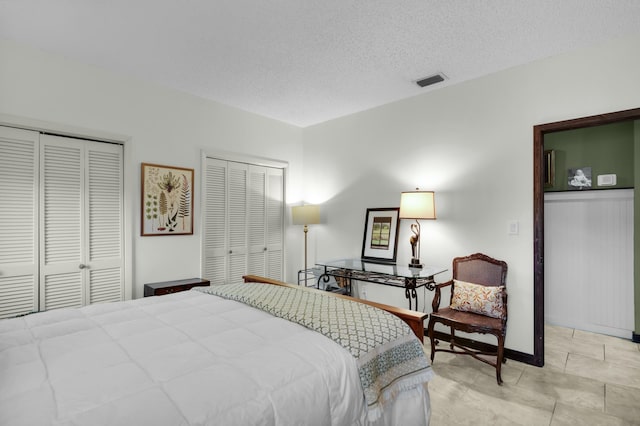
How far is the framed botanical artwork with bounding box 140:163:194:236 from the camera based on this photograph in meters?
3.48

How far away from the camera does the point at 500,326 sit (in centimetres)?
270

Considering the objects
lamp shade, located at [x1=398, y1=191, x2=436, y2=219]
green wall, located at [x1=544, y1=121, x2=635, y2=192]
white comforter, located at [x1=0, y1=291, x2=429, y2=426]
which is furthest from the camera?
green wall, located at [x1=544, y1=121, x2=635, y2=192]

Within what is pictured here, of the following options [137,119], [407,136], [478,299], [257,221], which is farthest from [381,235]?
[137,119]

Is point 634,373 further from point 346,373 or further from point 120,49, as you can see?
point 120,49

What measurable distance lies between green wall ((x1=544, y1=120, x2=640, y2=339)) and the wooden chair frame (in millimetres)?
1599

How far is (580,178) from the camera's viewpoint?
3865mm

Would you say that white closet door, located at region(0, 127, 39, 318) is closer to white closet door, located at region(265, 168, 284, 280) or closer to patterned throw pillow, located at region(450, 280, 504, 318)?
white closet door, located at region(265, 168, 284, 280)

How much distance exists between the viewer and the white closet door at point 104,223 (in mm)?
3205

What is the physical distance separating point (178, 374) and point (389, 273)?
2.33 m

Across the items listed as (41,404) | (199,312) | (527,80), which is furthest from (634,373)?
(41,404)

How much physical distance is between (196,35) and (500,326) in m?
3.21

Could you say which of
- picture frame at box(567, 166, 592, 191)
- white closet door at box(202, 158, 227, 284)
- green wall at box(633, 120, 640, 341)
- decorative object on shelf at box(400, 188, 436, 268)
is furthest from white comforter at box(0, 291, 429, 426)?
picture frame at box(567, 166, 592, 191)

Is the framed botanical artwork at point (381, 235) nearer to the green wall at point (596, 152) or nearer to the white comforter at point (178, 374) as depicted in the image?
the green wall at point (596, 152)

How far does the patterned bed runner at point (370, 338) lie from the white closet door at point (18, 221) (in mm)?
2116
